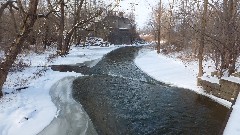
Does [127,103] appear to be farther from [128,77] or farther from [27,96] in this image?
[128,77]

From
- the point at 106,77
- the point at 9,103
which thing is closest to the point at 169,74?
the point at 106,77

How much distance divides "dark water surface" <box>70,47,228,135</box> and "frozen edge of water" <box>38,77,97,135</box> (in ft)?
1.07

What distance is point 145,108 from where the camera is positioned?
12844mm

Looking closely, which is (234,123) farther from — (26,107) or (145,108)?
(26,107)

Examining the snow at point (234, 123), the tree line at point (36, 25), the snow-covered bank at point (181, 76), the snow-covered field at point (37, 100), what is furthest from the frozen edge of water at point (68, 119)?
the snow-covered bank at point (181, 76)

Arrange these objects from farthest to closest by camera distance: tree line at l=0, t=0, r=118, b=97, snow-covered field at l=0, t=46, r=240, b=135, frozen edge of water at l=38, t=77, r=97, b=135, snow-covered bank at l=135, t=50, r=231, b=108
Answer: snow-covered bank at l=135, t=50, r=231, b=108 < tree line at l=0, t=0, r=118, b=97 < frozen edge of water at l=38, t=77, r=97, b=135 < snow-covered field at l=0, t=46, r=240, b=135

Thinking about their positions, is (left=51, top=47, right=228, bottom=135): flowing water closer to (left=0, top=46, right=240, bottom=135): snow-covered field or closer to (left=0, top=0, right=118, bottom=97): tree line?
(left=0, top=46, right=240, bottom=135): snow-covered field

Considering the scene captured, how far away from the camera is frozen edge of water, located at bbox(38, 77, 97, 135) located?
9.79 m

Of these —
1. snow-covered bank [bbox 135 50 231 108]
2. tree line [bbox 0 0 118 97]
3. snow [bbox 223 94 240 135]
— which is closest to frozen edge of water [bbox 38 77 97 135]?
tree line [bbox 0 0 118 97]

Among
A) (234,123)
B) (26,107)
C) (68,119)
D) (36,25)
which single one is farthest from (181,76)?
(36,25)

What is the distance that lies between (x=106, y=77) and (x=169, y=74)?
4820 millimetres

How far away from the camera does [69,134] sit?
9594 mm

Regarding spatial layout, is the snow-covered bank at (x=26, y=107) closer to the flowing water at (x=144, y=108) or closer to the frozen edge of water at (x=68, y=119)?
the frozen edge of water at (x=68, y=119)

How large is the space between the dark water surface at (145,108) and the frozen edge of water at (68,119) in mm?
325
